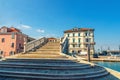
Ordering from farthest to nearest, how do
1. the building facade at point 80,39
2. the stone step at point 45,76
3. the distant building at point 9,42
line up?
the building facade at point 80,39 → the distant building at point 9,42 → the stone step at point 45,76

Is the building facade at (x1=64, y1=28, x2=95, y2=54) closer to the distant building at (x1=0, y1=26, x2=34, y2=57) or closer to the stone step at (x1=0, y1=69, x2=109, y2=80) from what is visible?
the distant building at (x1=0, y1=26, x2=34, y2=57)

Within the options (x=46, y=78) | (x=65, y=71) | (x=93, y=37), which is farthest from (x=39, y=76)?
(x=93, y=37)

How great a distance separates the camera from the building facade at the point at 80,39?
2360 inches

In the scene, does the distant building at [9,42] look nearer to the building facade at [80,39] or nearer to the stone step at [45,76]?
the building facade at [80,39]

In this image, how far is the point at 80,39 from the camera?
62.2m

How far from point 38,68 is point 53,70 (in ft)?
3.51

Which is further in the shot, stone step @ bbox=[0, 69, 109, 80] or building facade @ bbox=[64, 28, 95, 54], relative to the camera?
building facade @ bbox=[64, 28, 95, 54]

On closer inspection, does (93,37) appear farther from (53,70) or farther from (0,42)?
(53,70)

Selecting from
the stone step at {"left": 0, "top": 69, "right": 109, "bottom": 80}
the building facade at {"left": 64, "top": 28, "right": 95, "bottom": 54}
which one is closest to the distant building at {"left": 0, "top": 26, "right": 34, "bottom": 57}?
the building facade at {"left": 64, "top": 28, "right": 95, "bottom": 54}

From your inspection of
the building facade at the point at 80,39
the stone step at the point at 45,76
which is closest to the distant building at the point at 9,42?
the building facade at the point at 80,39

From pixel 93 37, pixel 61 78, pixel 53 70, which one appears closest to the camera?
pixel 61 78

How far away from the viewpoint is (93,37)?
59594mm

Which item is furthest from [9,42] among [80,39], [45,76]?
[45,76]

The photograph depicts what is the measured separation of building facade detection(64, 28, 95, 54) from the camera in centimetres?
5994
